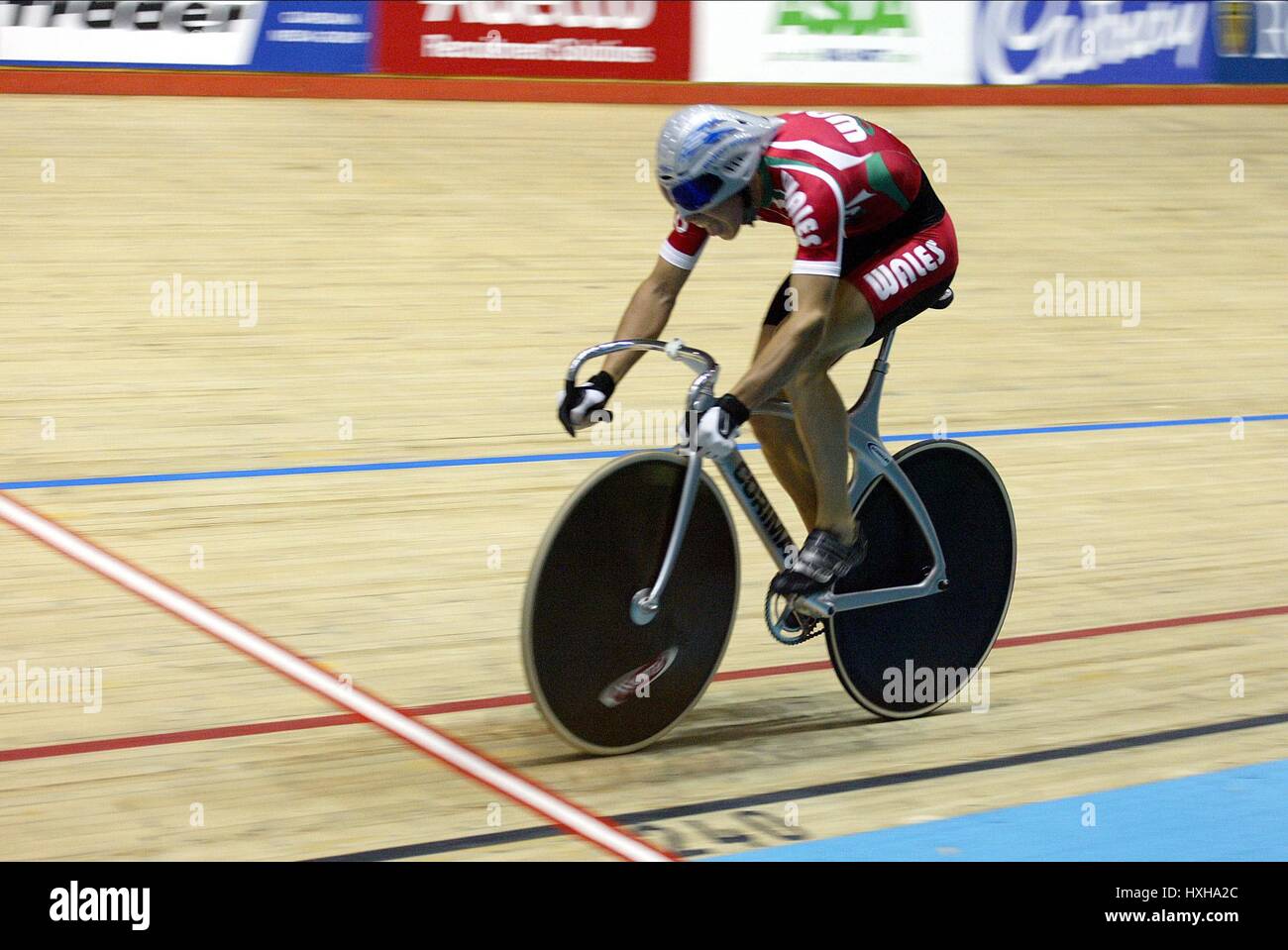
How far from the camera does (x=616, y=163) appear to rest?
9.19 metres

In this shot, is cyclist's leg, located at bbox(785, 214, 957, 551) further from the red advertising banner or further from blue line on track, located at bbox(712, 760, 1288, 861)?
the red advertising banner

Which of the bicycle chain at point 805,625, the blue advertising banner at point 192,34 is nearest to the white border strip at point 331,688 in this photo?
the bicycle chain at point 805,625

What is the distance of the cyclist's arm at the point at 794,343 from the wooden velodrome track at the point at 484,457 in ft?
2.53

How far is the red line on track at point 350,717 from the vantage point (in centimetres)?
312

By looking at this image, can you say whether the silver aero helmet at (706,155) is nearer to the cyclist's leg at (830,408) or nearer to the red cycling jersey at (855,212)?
the red cycling jersey at (855,212)

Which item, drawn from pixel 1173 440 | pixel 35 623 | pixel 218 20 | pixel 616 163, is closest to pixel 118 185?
pixel 218 20

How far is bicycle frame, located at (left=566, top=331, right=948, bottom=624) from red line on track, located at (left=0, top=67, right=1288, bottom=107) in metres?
6.74

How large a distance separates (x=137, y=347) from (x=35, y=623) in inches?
99.1

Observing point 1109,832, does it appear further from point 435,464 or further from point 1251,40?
point 1251,40

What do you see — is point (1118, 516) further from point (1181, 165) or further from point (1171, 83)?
point (1171, 83)

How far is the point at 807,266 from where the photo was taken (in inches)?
117

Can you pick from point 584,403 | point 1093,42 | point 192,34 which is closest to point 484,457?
point 584,403

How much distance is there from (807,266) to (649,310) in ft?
1.20

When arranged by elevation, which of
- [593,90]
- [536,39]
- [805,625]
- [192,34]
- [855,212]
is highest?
[536,39]
